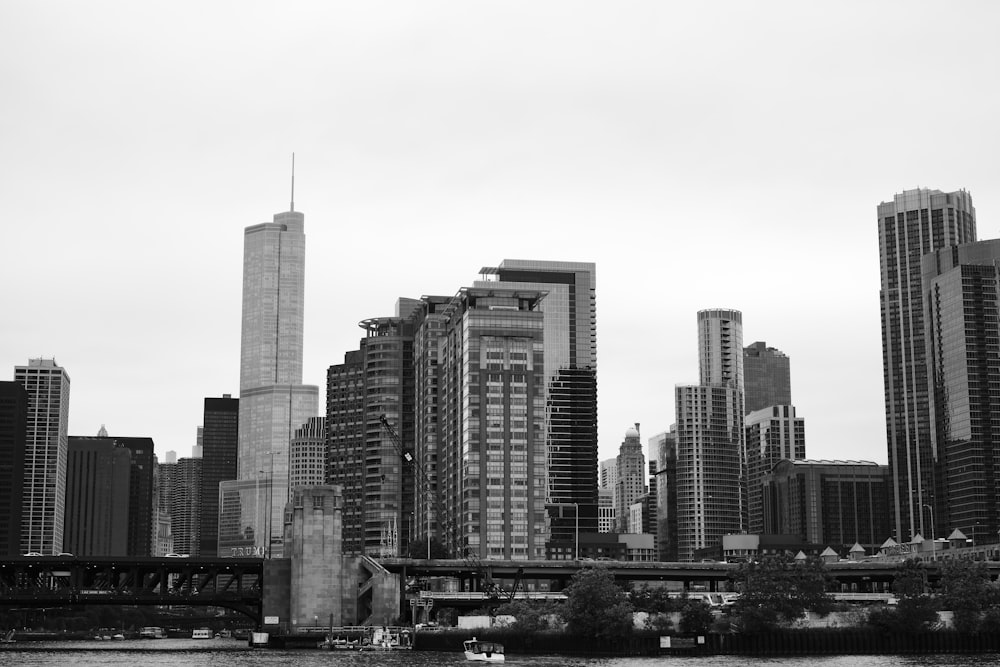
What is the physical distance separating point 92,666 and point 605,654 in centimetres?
7057

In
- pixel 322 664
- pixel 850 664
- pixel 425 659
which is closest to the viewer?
pixel 850 664

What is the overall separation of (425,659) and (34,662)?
55.4m

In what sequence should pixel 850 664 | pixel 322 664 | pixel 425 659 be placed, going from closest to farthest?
pixel 850 664, pixel 322 664, pixel 425 659

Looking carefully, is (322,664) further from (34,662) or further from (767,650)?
(767,650)

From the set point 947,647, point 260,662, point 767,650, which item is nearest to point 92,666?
point 260,662

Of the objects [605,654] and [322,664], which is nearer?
[322,664]

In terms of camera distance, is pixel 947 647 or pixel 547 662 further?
pixel 947 647

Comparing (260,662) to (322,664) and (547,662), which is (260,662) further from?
(547,662)

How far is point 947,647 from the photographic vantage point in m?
199

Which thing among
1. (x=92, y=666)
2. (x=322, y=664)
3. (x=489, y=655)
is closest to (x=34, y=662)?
(x=92, y=666)

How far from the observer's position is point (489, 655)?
19138 centimetres

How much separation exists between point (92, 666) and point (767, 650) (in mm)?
92931

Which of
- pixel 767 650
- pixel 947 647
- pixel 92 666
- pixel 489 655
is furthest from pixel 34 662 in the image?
pixel 947 647

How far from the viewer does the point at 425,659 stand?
194 metres
